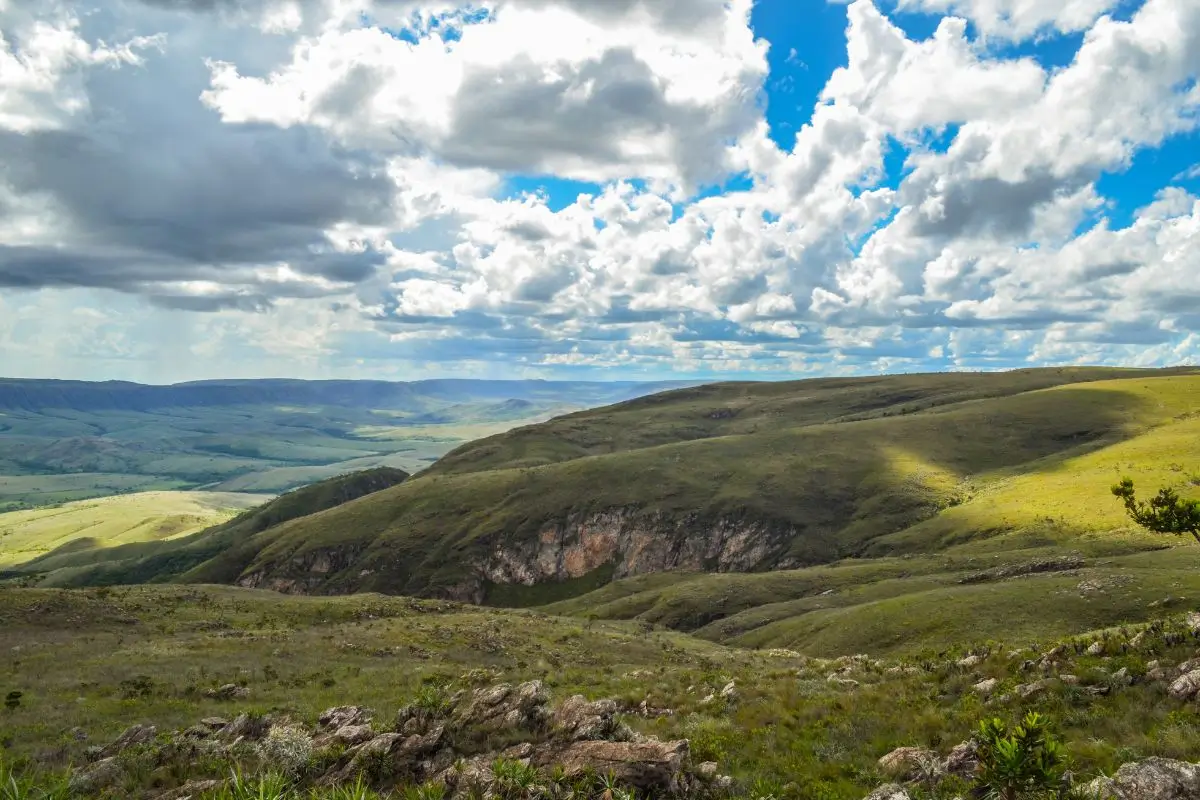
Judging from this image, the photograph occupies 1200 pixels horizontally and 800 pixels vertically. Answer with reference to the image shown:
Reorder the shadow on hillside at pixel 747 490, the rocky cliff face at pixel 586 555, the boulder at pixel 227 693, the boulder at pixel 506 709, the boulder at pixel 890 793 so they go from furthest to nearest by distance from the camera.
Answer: the rocky cliff face at pixel 586 555
the shadow on hillside at pixel 747 490
the boulder at pixel 227 693
the boulder at pixel 506 709
the boulder at pixel 890 793

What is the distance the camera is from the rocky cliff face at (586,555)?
13712 cm

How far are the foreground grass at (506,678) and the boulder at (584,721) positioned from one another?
2.43 metres

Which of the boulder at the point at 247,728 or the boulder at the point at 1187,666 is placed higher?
the boulder at the point at 1187,666

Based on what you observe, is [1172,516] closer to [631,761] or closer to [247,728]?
[631,761]

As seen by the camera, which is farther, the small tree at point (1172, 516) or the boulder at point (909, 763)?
the small tree at point (1172, 516)

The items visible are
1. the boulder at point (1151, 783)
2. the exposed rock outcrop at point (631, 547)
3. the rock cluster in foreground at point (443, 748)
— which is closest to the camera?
the boulder at point (1151, 783)

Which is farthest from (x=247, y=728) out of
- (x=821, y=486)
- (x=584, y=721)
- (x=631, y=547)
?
(x=821, y=486)

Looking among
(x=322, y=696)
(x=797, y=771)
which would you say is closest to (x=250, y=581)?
(x=322, y=696)

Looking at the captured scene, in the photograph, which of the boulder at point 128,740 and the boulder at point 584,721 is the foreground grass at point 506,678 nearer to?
the boulder at point 128,740

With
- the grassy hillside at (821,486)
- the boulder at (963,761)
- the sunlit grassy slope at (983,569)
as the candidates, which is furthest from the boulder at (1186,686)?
the grassy hillside at (821,486)

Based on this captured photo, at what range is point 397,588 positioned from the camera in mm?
142500

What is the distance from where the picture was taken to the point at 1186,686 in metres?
19.5

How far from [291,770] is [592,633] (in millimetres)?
43759

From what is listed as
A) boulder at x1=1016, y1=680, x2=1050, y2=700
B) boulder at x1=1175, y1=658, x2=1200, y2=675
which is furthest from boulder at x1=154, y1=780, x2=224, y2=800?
boulder at x1=1175, y1=658, x2=1200, y2=675
